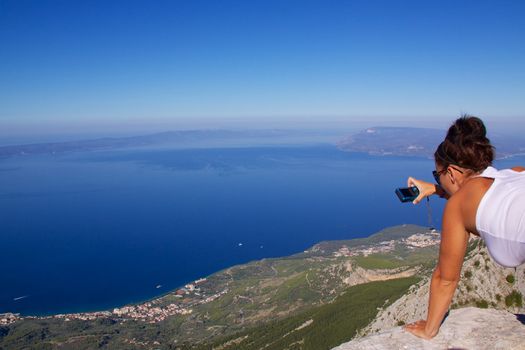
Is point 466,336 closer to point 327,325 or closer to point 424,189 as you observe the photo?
point 424,189

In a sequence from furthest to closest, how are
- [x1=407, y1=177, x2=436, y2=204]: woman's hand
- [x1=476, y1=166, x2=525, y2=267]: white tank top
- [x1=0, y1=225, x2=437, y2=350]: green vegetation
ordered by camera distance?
[x1=0, y1=225, x2=437, y2=350]: green vegetation
[x1=407, y1=177, x2=436, y2=204]: woman's hand
[x1=476, y1=166, x2=525, y2=267]: white tank top

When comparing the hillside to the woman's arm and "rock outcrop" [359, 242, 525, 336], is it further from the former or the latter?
the woman's arm

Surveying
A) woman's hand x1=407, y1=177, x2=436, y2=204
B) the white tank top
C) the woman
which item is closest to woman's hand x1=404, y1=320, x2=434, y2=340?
the woman

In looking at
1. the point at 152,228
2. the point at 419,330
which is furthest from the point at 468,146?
the point at 152,228

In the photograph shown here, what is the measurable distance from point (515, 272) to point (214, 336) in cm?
6039

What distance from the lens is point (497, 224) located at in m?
2.38

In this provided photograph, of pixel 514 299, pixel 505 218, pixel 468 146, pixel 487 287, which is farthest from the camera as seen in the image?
pixel 487 287

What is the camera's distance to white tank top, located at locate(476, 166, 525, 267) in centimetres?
234

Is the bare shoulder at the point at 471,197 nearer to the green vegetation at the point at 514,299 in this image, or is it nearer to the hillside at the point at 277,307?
the green vegetation at the point at 514,299

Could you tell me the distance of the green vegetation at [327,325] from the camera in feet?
117

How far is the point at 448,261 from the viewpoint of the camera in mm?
2855

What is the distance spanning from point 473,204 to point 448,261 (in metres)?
0.58

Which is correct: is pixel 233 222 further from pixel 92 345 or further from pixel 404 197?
pixel 404 197

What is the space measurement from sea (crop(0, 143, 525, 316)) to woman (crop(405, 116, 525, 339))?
277ft
